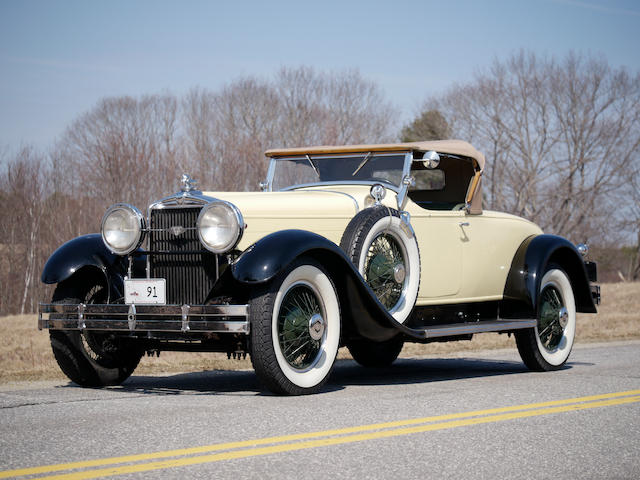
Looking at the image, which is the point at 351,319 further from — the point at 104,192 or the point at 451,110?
the point at 451,110

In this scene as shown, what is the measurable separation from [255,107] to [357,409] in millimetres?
31887

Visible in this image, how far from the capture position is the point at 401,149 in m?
7.81

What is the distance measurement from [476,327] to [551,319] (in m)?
1.41

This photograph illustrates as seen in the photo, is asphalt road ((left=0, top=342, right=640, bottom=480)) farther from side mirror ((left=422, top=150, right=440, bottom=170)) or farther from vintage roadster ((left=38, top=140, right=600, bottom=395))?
side mirror ((left=422, top=150, right=440, bottom=170))

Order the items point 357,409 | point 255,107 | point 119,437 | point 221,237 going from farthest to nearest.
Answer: point 255,107, point 221,237, point 357,409, point 119,437

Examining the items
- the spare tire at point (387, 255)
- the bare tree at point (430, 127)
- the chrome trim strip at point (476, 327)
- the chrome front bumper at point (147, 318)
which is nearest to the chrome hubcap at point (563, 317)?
the chrome trim strip at point (476, 327)

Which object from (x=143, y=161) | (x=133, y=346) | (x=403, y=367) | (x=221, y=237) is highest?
(x=143, y=161)

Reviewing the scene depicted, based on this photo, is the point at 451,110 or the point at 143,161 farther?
the point at 451,110

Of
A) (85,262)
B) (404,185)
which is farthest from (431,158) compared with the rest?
(85,262)

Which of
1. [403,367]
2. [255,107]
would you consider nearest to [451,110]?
[255,107]

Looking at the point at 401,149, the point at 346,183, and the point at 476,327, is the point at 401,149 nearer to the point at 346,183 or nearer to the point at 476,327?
the point at 346,183

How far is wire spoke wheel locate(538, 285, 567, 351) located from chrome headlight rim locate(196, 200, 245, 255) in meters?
3.85

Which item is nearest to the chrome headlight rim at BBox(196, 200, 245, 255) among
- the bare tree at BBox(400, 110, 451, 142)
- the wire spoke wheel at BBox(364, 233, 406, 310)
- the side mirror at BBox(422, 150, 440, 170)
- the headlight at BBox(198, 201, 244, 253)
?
the headlight at BBox(198, 201, 244, 253)

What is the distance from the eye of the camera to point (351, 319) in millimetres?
6621
